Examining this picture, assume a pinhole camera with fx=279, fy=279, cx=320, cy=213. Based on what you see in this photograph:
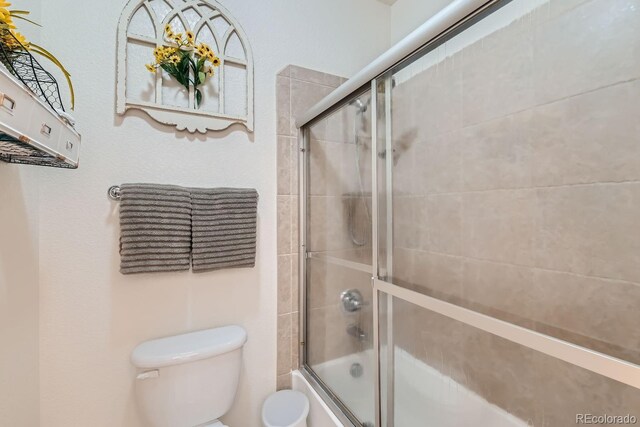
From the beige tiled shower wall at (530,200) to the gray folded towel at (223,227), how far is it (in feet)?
2.06

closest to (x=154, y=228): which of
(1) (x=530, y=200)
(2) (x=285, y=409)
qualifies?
(2) (x=285, y=409)

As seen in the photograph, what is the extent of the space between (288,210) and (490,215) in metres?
0.86

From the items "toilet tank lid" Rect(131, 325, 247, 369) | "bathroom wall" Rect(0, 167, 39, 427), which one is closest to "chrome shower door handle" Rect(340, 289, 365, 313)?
"toilet tank lid" Rect(131, 325, 247, 369)

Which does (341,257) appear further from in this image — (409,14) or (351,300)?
(409,14)

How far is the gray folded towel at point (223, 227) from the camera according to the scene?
1.13 metres

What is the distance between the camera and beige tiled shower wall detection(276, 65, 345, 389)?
1.36 meters

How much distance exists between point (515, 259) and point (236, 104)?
1273 mm

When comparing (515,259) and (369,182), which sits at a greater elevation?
(369,182)

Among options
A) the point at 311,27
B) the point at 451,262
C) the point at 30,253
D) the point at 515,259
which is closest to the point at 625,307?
the point at 515,259

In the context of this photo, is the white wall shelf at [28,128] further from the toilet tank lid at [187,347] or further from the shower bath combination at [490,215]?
the shower bath combination at [490,215]

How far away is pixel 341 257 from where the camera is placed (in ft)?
4.11

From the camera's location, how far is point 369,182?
1034 mm

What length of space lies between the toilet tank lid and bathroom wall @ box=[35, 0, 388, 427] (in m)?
0.06

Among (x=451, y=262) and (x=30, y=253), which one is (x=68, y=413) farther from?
(x=451, y=262)
